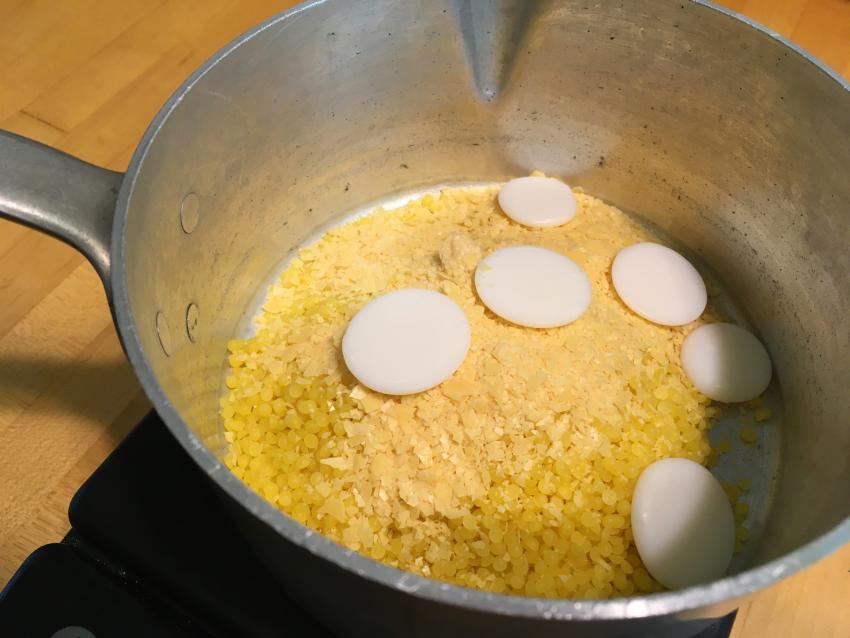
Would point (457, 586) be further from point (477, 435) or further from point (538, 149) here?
point (538, 149)

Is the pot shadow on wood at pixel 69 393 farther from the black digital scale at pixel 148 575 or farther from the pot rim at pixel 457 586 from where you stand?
the pot rim at pixel 457 586

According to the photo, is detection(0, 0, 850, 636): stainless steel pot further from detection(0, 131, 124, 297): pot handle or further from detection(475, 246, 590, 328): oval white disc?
detection(475, 246, 590, 328): oval white disc

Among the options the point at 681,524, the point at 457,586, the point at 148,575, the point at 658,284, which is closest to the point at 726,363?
the point at 658,284

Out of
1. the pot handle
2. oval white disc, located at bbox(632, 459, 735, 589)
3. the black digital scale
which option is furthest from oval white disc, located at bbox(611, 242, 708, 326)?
the pot handle

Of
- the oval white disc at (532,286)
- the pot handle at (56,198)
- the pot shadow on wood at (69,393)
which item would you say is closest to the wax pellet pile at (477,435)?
the oval white disc at (532,286)

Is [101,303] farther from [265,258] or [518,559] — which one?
[518,559]
